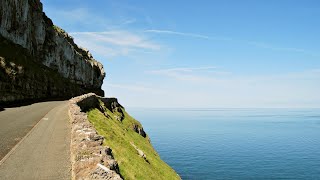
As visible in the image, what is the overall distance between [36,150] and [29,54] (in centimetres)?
5571

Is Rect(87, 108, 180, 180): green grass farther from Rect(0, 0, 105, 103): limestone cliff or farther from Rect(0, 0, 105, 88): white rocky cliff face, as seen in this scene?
Rect(0, 0, 105, 88): white rocky cliff face

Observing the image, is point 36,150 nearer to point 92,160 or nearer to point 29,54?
point 92,160

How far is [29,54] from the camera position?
227 feet

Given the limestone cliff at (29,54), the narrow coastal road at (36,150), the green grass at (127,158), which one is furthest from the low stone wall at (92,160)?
the limestone cliff at (29,54)

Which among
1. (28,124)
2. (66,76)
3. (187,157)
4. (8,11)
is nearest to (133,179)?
(28,124)

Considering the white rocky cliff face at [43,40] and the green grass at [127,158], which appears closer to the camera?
the green grass at [127,158]

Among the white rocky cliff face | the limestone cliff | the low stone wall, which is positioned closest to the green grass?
the low stone wall

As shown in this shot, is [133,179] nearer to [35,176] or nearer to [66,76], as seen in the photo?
[35,176]

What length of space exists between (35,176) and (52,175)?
0.75 m

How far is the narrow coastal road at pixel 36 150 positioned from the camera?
15.0 metres

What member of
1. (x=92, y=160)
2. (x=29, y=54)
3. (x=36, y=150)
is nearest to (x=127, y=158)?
(x=36, y=150)

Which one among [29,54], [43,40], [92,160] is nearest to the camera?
[92,160]

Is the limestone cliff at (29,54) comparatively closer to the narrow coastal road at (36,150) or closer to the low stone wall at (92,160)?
the narrow coastal road at (36,150)

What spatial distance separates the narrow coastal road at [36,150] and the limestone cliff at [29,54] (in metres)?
22.0
